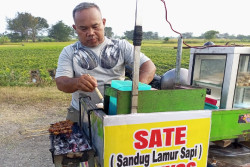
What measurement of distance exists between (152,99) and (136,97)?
14 centimetres

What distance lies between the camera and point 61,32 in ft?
244

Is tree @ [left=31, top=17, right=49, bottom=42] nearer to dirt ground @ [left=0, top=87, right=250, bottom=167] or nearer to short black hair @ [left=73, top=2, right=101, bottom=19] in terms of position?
dirt ground @ [left=0, top=87, right=250, bottom=167]

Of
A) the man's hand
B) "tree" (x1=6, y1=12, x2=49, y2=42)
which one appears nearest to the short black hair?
the man's hand

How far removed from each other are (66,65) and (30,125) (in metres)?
4.78

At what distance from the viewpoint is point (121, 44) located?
249cm

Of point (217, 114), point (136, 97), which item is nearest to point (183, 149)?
point (217, 114)

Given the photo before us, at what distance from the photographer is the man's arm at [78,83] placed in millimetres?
1572

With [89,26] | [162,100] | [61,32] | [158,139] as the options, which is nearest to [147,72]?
[89,26]

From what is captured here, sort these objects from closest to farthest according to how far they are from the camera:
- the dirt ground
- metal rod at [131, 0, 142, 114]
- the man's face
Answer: metal rod at [131, 0, 142, 114] < the man's face < the dirt ground

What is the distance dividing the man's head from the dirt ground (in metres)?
0.99

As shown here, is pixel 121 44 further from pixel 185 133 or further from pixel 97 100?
pixel 185 133

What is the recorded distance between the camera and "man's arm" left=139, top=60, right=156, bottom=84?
212 centimetres

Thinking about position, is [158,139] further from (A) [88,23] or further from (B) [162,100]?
(A) [88,23]

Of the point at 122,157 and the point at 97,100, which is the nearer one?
the point at 122,157
